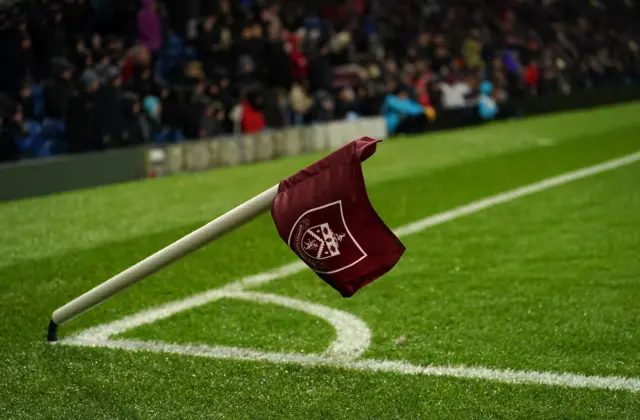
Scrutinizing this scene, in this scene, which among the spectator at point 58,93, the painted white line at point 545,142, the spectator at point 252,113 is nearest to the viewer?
the spectator at point 58,93

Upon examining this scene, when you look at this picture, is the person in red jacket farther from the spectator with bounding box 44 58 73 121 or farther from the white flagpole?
the white flagpole

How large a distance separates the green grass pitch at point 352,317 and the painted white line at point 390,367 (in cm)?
2

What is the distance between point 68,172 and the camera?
11.9 metres

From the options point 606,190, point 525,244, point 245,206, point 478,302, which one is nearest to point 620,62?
point 606,190

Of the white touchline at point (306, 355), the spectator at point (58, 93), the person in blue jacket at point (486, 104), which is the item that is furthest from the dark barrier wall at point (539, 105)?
the white touchline at point (306, 355)

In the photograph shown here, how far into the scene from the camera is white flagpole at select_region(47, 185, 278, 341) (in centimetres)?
359

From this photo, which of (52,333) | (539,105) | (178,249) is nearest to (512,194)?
(52,333)

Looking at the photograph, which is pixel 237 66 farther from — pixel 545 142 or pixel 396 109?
pixel 545 142

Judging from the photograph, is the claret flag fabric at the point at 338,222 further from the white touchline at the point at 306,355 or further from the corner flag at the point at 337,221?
the white touchline at the point at 306,355

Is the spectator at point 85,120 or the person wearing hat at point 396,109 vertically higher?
the spectator at point 85,120

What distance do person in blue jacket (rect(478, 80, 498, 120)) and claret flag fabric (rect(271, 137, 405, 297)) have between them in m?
18.4

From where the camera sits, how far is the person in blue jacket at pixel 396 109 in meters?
18.8

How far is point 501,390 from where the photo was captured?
13.1 feet

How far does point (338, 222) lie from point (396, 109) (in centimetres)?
1571
